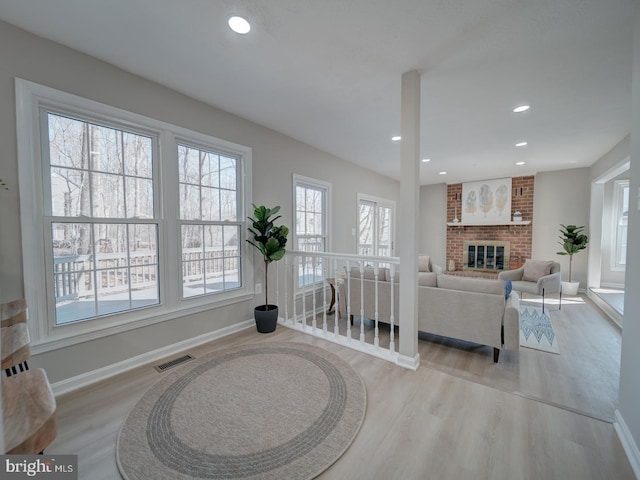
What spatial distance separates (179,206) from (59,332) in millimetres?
1387

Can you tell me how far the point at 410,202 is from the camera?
2.32 metres

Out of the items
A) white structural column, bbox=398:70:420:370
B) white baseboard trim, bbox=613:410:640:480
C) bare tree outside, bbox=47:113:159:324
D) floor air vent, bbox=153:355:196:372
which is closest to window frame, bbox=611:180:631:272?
white baseboard trim, bbox=613:410:640:480

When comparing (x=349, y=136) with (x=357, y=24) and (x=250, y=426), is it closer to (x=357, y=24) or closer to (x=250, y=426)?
(x=357, y=24)

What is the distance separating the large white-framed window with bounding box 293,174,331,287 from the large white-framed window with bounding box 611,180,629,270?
5.78 metres

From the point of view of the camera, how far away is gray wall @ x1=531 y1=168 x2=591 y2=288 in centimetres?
564

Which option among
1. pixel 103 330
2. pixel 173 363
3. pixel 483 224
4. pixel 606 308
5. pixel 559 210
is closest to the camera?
pixel 103 330

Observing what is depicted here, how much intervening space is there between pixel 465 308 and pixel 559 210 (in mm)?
4987

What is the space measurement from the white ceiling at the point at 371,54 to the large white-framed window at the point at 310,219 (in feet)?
3.80

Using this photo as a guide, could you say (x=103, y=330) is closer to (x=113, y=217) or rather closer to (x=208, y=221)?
(x=113, y=217)

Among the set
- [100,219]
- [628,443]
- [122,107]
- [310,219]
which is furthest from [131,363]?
[628,443]

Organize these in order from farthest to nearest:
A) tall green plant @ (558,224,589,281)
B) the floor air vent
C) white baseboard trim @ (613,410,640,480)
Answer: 1. tall green plant @ (558,224,589,281)
2. the floor air vent
3. white baseboard trim @ (613,410,640,480)

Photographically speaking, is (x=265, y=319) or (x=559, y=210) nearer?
(x=265, y=319)

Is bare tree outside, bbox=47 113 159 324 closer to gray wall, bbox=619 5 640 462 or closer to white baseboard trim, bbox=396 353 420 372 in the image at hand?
white baseboard trim, bbox=396 353 420 372

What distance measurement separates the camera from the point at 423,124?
3.40m
